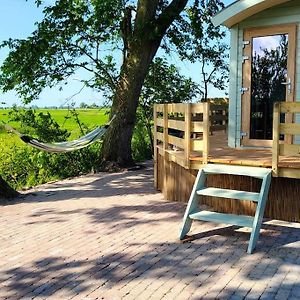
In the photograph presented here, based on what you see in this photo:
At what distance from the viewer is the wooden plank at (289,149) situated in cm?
471

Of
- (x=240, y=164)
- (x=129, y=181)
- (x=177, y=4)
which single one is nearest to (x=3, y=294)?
(x=240, y=164)

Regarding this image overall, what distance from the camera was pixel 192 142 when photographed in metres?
5.65

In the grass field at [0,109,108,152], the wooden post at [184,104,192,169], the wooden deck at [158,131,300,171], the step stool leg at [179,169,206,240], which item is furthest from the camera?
the grass field at [0,109,108,152]

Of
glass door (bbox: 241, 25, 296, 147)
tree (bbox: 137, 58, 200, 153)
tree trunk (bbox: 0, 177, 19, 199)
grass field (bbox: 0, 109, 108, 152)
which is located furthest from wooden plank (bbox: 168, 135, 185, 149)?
tree (bbox: 137, 58, 200, 153)

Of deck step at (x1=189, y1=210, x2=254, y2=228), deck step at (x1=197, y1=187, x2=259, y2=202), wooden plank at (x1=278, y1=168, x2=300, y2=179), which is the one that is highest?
wooden plank at (x1=278, y1=168, x2=300, y2=179)

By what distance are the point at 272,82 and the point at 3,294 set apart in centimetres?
503

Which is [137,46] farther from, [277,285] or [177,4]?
[277,285]

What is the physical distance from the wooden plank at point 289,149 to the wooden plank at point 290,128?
155 millimetres

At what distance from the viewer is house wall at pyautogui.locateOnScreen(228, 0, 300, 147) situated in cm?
624

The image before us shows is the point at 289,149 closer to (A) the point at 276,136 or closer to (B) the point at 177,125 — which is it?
(A) the point at 276,136

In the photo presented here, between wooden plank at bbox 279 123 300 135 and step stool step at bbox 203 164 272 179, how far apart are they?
490 mm

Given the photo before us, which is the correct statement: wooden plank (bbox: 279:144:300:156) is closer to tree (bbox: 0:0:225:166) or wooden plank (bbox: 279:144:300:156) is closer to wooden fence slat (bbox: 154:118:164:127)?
wooden fence slat (bbox: 154:118:164:127)

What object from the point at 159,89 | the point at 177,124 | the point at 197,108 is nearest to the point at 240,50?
the point at 177,124

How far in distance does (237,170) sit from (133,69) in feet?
19.2
